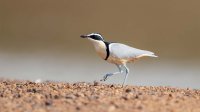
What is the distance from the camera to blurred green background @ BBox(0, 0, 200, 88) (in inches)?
605

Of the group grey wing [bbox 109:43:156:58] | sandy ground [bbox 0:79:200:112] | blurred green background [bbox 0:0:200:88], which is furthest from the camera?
blurred green background [bbox 0:0:200:88]

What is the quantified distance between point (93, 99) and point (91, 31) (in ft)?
30.3

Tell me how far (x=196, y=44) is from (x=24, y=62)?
12.3 ft

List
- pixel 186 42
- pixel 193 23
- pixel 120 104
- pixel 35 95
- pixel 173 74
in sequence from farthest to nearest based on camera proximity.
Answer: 1. pixel 193 23
2. pixel 186 42
3. pixel 173 74
4. pixel 35 95
5. pixel 120 104

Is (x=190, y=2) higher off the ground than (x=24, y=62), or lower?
higher

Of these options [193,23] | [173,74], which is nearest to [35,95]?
[173,74]

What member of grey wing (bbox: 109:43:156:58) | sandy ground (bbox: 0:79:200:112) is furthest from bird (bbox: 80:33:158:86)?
sandy ground (bbox: 0:79:200:112)

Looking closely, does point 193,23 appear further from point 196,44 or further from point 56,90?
point 56,90

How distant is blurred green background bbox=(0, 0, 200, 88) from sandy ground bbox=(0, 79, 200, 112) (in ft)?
14.3

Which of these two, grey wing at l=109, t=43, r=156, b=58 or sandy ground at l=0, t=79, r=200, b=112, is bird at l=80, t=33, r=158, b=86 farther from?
sandy ground at l=0, t=79, r=200, b=112

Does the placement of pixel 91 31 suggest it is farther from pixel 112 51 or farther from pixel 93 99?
pixel 93 99

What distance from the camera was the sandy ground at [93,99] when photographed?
334 inches

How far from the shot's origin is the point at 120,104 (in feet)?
28.3

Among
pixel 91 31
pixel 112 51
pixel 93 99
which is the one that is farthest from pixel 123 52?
pixel 91 31
